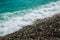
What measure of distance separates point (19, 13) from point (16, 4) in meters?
4.01

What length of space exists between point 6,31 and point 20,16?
4029 mm

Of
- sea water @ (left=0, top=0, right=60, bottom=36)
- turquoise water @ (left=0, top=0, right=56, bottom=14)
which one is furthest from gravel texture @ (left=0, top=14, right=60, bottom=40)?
turquoise water @ (left=0, top=0, right=56, bottom=14)

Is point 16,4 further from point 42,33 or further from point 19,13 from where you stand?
point 42,33

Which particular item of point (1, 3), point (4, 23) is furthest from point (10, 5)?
point (4, 23)

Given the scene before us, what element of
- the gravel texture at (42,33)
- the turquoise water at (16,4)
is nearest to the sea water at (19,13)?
the turquoise water at (16,4)

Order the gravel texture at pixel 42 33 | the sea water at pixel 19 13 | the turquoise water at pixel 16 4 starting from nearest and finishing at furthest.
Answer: the gravel texture at pixel 42 33, the sea water at pixel 19 13, the turquoise water at pixel 16 4

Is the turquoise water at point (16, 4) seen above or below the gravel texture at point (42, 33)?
below

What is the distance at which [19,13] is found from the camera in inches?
699

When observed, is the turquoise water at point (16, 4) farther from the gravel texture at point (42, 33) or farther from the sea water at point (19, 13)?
the gravel texture at point (42, 33)

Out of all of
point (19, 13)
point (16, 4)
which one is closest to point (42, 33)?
point (19, 13)

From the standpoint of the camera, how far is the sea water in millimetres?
13733

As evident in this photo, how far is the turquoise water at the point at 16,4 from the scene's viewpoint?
19.8 m

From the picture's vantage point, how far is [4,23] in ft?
47.6

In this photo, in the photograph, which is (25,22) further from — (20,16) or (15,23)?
(20,16)
